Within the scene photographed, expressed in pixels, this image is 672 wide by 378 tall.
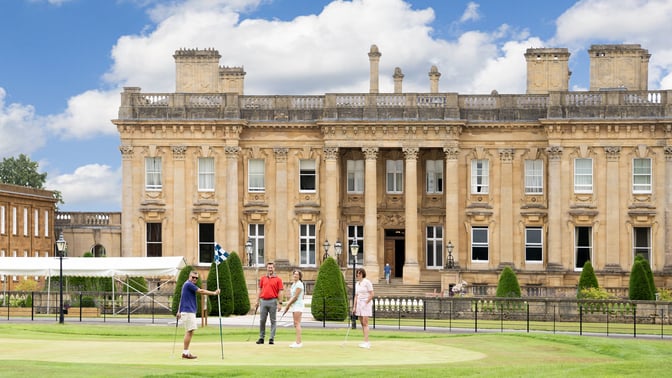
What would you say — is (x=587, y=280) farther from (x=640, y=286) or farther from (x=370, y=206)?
(x=370, y=206)

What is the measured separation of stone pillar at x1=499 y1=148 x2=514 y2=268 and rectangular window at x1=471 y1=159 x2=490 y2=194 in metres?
0.97

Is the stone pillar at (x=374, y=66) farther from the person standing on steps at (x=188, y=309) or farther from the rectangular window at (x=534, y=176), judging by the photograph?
the person standing on steps at (x=188, y=309)

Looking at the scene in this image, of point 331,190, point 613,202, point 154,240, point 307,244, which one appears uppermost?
point 331,190

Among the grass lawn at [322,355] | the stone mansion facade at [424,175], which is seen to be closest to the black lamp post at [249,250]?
the stone mansion facade at [424,175]

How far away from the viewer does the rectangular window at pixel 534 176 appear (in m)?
74.6

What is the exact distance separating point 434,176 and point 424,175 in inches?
24.9

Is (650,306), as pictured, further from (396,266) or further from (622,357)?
(396,266)

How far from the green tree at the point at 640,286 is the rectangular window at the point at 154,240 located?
30.1 meters

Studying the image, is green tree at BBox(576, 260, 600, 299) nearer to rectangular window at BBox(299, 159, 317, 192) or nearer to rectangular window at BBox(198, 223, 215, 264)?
rectangular window at BBox(299, 159, 317, 192)

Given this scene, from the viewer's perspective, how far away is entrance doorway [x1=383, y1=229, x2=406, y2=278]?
3046 inches

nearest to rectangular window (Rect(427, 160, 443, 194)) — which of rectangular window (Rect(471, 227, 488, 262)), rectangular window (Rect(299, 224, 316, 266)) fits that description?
rectangular window (Rect(471, 227, 488, 262))

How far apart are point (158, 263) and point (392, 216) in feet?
67.3

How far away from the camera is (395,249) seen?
3051 inches

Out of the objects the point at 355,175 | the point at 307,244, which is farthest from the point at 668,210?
the point at 307,244
